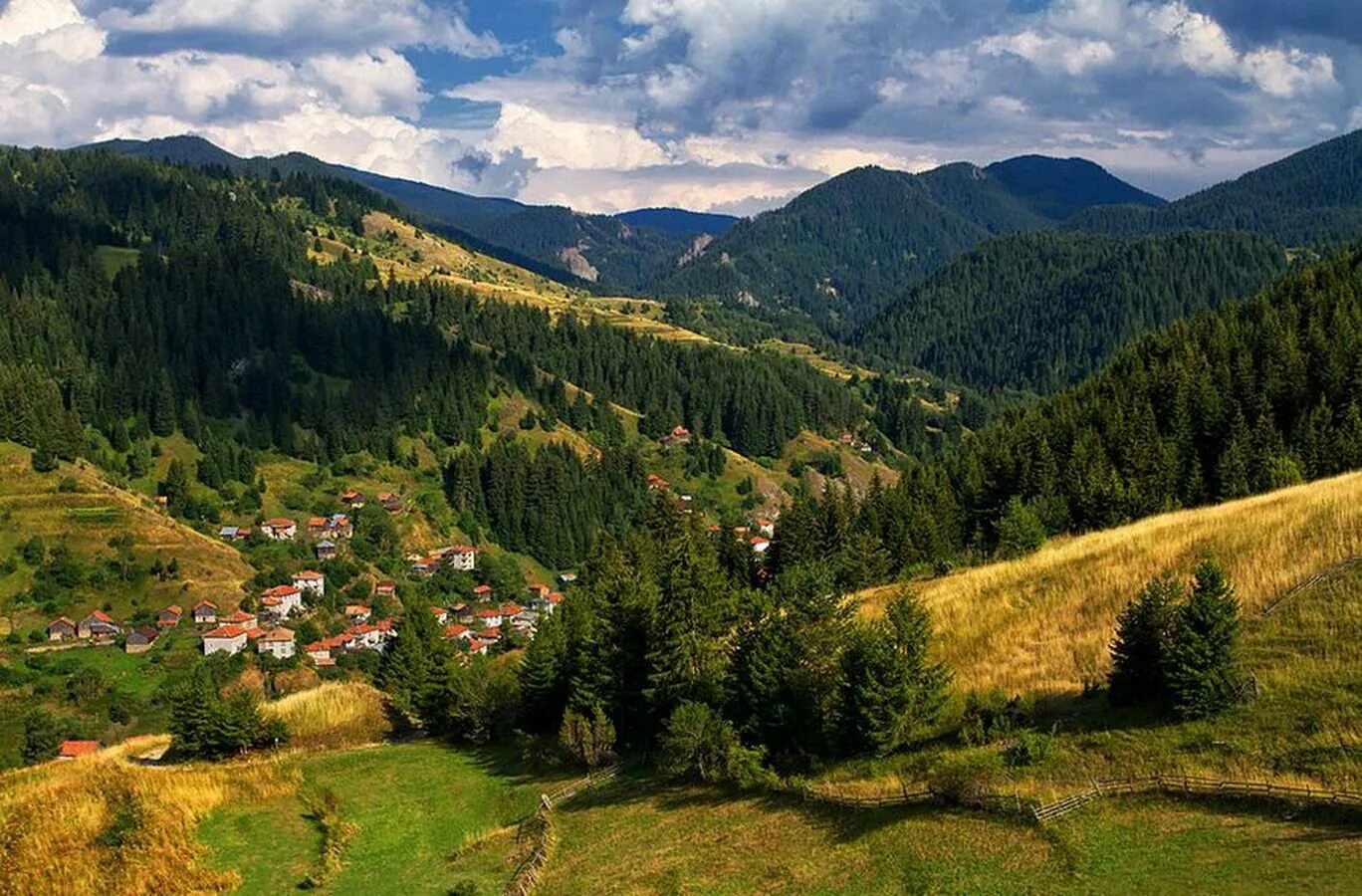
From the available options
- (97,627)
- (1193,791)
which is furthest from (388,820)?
(97,627)

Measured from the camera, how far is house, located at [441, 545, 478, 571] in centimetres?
18588

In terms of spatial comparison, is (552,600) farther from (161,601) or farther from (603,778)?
(603,778)

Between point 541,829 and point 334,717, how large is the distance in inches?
1051

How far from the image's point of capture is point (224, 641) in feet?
443

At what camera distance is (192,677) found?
187 ft

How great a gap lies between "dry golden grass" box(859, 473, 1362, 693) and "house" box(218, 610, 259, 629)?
112m

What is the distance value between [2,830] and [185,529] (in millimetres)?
132871

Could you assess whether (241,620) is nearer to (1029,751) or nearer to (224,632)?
(224,632)

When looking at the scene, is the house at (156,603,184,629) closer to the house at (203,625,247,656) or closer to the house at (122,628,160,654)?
the house at (122,628,160,654)

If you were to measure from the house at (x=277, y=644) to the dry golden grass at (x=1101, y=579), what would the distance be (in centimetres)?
10659

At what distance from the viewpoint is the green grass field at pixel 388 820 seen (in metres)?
39.0

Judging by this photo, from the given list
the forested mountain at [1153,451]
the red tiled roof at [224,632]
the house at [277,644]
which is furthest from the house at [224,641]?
the forested mountain at [1153,451]

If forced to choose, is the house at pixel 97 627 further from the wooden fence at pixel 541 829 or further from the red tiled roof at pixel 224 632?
the wooden fence at pixel 541 829

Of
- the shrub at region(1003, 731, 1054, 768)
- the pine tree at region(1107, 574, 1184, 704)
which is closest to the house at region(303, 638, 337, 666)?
the shrub at region(1003, 731, 1054, 768)
